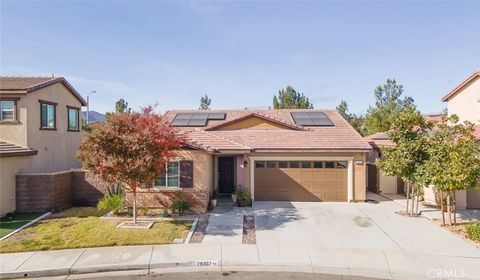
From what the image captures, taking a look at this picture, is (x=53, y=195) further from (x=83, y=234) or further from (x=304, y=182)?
(x=304, y=182)

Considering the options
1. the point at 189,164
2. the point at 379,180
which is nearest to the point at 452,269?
the point at 189,164

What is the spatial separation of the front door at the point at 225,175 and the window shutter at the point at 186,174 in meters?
4.28

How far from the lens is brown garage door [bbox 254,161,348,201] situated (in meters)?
18.2

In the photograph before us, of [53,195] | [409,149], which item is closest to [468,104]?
[409,149]

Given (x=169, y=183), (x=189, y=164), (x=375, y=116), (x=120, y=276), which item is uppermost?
(x=375, y=116)

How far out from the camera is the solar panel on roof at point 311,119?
21344 mm

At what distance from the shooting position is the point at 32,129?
1688 centimetres

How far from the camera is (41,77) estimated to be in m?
19.5

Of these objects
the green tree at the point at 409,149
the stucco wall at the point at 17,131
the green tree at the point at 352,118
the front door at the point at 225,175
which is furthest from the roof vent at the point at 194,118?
the green tree at the point at 352,118

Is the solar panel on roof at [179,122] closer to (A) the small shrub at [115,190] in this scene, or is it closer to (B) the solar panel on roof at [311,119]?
(A) the small shrub at [115,190]

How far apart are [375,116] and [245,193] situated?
27.2m

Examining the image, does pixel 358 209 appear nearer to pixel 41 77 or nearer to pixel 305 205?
pixel 305 205

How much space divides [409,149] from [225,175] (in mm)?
10096

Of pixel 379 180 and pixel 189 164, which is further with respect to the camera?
pixel 379 180
